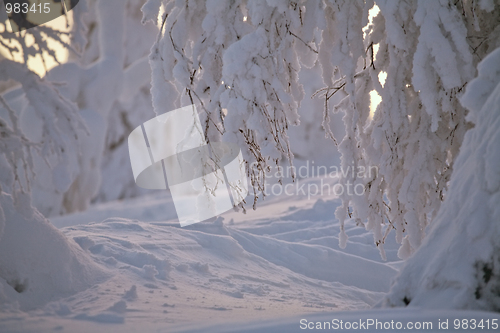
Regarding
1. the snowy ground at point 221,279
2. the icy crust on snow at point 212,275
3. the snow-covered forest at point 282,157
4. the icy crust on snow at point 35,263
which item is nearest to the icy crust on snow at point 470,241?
the snow-covered forest at point 282,157

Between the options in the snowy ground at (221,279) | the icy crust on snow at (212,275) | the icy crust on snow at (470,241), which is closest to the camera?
the icy crust on snow at (470,241)

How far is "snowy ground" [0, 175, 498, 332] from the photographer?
5.66ft

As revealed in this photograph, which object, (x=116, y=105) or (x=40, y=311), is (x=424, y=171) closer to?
(x=40, y=311)

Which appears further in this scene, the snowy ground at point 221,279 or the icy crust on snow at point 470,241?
the snowy ground at point 221,279

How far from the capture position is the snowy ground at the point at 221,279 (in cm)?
172

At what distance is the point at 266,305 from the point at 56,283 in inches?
43.6

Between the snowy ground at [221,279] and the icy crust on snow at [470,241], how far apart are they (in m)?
0.15

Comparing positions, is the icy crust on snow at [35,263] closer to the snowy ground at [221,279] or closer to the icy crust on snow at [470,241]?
the snowy ground at [221,279]

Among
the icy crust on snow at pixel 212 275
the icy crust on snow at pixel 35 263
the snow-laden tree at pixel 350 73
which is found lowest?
the icy crust on snow at pixel 212 275

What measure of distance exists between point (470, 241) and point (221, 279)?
173 centimetres

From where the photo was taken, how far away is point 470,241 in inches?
56.2

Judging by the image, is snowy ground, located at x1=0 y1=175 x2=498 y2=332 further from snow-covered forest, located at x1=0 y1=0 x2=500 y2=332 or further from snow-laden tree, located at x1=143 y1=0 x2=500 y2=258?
snow-laden tree, located at x1=143 y1=0 x2=500 y2=258

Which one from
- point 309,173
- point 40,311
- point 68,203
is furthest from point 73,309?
point 309,173

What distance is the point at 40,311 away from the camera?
1926 millimetres
